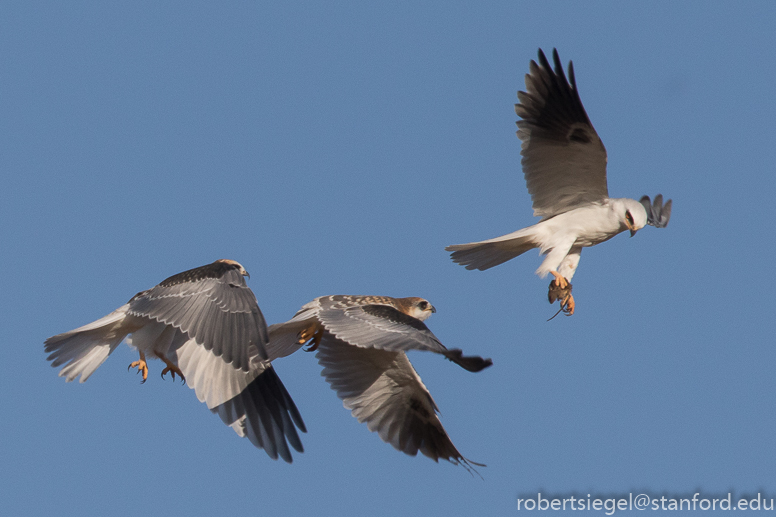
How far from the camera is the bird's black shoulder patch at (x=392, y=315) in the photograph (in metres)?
8.45

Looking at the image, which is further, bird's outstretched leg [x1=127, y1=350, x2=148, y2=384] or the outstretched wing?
the outstretched wing

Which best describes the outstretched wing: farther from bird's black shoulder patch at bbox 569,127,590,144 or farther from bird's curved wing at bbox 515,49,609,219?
bird's black shoulder patch at bbox 569,127,590,144

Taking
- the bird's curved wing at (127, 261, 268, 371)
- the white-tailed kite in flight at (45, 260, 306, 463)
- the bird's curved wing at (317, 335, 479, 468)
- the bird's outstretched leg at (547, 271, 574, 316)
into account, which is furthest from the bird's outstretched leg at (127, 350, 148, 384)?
the bird's outstretched leg at (547, 271, 574, 316)

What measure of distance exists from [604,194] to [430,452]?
3119mm

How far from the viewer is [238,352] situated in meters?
8.45

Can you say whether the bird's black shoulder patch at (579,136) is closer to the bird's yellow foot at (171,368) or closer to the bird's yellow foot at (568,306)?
the bird's yellow foot at (568,306)

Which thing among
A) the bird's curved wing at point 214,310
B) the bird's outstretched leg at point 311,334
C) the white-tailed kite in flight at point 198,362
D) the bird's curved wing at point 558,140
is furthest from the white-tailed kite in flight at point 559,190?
the bird's curved wing at point 214,310

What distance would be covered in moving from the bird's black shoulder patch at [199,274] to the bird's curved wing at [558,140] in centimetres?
323

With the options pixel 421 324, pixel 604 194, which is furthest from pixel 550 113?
pixel 421 324

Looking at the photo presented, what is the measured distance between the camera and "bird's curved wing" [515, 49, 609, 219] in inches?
399

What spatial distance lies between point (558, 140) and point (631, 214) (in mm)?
1028

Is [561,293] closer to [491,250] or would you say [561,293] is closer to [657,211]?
[491,250]

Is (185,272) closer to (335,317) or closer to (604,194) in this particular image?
(335,317)

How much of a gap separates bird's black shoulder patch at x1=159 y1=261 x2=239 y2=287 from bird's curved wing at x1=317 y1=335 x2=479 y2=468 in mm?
1504
